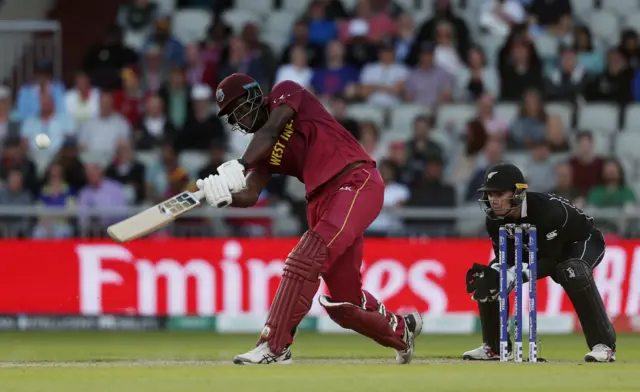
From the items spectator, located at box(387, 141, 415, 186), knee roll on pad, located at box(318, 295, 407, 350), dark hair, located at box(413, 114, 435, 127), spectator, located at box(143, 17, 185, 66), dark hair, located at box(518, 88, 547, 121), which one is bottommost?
knee roll on pad, located at box(318, 295, 407, 350)

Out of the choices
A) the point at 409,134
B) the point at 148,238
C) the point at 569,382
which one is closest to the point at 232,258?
the point at 148,238

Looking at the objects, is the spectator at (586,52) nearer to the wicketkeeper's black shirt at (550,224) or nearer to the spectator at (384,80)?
the spectator at (384,80)

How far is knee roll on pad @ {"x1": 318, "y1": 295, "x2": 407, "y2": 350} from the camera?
932 centimetres

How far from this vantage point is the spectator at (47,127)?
18.0m

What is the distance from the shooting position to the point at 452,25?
19250mm

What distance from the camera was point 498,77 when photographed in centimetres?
1902

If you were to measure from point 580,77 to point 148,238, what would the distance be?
6.63 metres

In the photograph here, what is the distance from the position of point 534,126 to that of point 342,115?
2.57 m

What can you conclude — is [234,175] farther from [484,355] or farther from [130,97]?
[130,97]

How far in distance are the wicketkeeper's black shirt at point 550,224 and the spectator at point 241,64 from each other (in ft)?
28.8

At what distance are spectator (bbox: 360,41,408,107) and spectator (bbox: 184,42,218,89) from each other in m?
2.09

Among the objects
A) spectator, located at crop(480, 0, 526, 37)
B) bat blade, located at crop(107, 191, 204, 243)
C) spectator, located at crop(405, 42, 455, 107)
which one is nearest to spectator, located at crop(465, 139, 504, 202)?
spectator, located at crop(405, 42, 455, 107)

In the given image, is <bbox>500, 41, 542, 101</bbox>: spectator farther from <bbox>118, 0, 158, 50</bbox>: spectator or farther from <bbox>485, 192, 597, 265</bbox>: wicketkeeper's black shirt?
<bbox>485, 192, 597, 265</bbox>: wicketkeeper's black shirt

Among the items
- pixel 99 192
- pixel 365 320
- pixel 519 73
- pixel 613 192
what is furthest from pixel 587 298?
pixel 519 73
